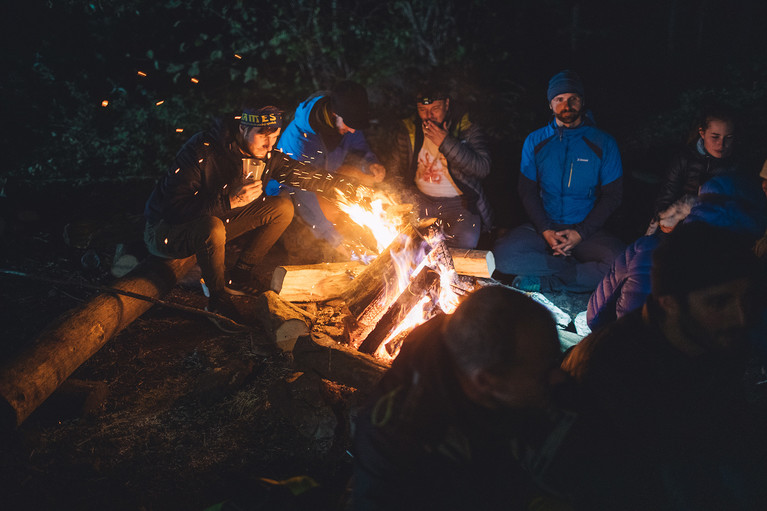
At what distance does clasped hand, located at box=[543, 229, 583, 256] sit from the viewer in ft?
17.1

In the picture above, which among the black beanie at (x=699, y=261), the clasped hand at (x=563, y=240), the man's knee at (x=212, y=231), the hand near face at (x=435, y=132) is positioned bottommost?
the clasped hand at (x=563, y=240)

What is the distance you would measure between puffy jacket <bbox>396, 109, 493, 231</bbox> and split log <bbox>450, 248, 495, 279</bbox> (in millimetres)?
1189

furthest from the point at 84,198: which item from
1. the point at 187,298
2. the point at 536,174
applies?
the point at 536,174

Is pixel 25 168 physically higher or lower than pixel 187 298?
higher

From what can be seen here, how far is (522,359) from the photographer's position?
4.76 ft

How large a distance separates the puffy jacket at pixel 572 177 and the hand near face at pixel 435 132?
1180 millimetres

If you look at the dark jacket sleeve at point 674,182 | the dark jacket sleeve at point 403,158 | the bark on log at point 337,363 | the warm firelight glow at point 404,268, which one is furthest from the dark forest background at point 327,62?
the bark on log at point 337,363

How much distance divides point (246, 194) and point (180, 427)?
262 cm

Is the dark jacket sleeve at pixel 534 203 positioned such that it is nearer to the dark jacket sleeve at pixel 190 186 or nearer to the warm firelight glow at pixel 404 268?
the warm firelight glow at pixel 404 268

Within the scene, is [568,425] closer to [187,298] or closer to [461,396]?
[461,396]

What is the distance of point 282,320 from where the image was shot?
12.6 ft

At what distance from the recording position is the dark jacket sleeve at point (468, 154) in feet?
16.8

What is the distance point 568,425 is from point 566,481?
275 mm

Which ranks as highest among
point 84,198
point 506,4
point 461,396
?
point 506,4
